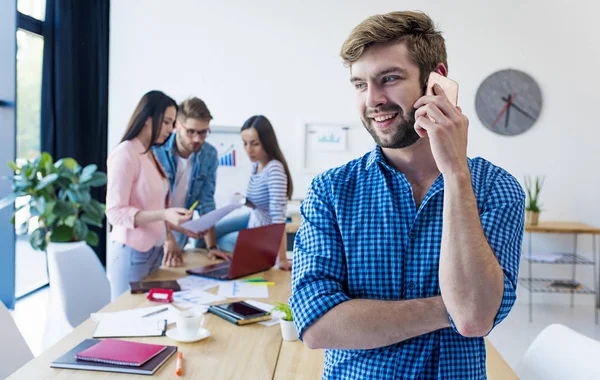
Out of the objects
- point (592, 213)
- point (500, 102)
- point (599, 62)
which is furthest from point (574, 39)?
point (592, 213)

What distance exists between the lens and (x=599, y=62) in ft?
17.9

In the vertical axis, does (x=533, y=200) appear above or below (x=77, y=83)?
below

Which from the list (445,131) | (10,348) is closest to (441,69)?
(445,131)

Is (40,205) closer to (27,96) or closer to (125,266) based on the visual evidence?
(27,96)

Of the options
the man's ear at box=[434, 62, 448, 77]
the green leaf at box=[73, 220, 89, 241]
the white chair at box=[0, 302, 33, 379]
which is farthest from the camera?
the green leaf at box=[73, 220, 89, 241]

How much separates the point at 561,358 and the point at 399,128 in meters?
0.86

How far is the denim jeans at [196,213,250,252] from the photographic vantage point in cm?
359

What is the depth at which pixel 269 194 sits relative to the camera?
10.6 feet

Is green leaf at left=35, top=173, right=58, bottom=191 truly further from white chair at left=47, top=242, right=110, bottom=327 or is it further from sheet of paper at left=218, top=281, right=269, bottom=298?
sheet of paper at left=218, top=281, right=269, bottom=298

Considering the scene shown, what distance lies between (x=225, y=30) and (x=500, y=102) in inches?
113

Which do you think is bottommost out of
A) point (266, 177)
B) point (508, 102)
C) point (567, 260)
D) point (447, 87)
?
point (567, 260)

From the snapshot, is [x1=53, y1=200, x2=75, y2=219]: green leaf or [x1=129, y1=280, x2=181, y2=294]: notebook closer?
[x1=129, y1=280, x2=181, y2=294]: notebook

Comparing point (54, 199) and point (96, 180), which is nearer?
point (54, 199)

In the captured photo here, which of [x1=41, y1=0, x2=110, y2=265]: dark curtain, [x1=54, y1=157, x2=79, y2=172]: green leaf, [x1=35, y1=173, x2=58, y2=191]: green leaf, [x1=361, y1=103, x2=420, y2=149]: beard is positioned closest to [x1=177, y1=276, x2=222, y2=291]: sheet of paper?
[x1=361, y1=103, x2=420, y2=149]: beard
